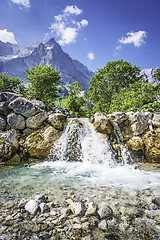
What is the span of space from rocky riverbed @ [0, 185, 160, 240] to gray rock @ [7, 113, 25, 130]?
7.23m

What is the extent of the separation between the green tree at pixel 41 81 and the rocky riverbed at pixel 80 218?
15740 millimetres

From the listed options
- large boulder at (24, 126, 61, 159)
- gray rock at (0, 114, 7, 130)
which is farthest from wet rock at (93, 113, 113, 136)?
gray rock at (0, 114, 7, 130)

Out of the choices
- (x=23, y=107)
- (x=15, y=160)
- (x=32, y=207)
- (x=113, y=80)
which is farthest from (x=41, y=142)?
(x=113, y=80)

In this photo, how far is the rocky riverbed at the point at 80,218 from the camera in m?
2.95

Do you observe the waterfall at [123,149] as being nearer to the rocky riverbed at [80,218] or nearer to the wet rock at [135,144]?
the wet rock at [135,144]

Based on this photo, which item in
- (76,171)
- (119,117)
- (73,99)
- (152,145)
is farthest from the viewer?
(73,99)

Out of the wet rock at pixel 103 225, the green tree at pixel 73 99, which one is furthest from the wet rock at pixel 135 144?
the green tree at pixel 73 99

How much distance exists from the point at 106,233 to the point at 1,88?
54.0ft

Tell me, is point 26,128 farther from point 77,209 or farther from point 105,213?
point 105,213

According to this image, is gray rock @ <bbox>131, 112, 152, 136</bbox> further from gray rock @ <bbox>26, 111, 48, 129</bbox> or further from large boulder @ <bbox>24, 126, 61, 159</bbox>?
gray rock @ <bbox>26, 111, 48, 129</bbox>

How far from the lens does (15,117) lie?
11086 millimetres

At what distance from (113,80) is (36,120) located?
23982mm

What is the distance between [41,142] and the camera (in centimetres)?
1071

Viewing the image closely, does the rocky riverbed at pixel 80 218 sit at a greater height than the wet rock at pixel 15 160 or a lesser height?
lesser
